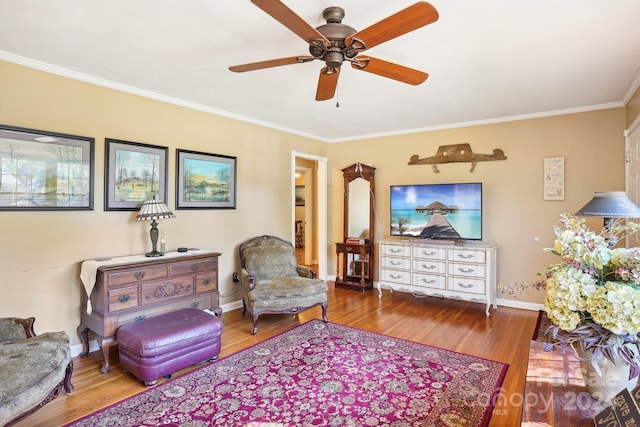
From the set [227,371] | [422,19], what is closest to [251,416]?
[227,371]

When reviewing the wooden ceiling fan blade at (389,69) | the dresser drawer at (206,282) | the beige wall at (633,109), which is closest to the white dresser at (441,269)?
the beige wall at (633,109)

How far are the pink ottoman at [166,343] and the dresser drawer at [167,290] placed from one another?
0.19 meters

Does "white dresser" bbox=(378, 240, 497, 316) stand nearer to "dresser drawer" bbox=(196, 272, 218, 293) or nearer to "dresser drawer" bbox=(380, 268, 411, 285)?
"dresser drawer" bbox=(380, 268, 411, 285)

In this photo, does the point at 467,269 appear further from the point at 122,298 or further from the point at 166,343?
the point at 122,298

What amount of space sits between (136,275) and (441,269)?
3716mm

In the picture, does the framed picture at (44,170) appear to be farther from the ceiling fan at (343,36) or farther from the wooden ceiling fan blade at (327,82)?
the wooden ceiling fan blade at (327,82)

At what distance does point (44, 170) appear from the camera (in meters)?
2.96

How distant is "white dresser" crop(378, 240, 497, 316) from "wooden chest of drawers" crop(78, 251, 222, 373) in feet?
8.72

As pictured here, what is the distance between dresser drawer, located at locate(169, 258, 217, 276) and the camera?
3.35m

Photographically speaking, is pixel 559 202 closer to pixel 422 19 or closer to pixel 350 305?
pixel 350 305

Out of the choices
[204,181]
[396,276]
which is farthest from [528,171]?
[204,181]

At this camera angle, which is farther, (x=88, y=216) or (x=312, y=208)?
(x=312, y=208)

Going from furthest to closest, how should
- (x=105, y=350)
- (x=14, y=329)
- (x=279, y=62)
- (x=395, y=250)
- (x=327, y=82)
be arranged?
(x=395, y=250) → (x=105, y=350) → (x=327, y=82) → (x=14, y=329) → (x=279, y=62)

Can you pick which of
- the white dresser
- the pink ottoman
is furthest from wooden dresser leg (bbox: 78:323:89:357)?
the white dresser
